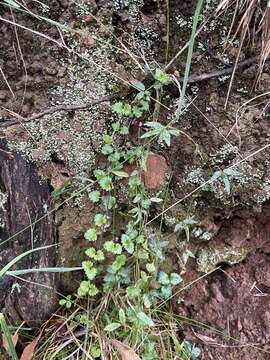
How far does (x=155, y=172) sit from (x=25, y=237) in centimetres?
39

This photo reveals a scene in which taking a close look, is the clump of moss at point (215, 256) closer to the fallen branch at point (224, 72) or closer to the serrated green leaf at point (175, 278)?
the serrated green leaf at point (175, 278)

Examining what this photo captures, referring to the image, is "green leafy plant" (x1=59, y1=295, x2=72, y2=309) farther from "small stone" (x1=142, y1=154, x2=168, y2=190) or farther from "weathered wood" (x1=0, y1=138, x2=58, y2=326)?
"small stone" (x1=142, y1=154, x2=168, y2=190)

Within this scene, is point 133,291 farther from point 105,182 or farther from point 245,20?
point 245,20

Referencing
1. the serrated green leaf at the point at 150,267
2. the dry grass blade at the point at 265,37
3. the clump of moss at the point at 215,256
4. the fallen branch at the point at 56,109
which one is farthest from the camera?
the clump of moss at the point at 215,256

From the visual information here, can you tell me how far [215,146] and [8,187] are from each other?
56 cm

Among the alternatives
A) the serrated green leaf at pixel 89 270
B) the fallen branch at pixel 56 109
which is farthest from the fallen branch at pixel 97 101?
the serrated green leaf at pixel 89 270

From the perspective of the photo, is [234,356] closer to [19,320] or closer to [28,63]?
[19,320]

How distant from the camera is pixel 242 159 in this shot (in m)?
1.29

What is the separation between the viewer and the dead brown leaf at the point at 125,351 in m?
1.29

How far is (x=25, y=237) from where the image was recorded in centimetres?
129

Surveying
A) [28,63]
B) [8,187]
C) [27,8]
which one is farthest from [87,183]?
[27,8]

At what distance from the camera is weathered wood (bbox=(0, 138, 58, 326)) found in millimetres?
1250

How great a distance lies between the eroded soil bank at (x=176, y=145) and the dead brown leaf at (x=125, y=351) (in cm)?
21

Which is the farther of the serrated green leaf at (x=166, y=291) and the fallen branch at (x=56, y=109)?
the serrated green leaf at (x=166, y=291)
